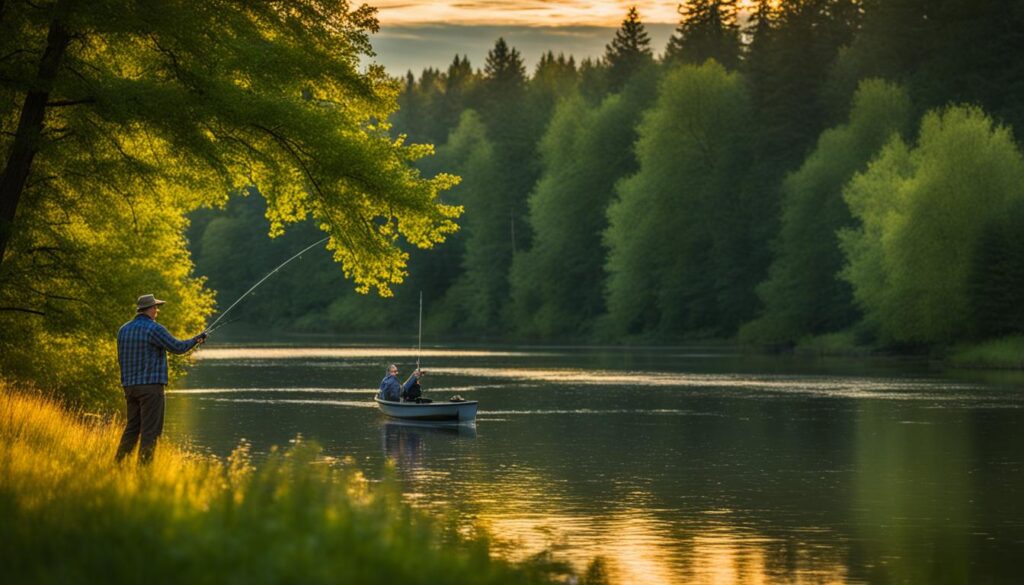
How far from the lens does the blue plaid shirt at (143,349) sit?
57.0 feet

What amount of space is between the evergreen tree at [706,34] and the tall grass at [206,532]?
105254 millimetres

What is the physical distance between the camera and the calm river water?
1983 centimetres

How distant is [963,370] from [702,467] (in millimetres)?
36339

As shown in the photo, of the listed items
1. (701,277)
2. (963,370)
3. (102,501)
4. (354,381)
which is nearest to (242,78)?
(102,501)

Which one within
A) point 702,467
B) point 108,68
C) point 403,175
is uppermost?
point 108,68

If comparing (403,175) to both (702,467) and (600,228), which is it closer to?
(702,467)

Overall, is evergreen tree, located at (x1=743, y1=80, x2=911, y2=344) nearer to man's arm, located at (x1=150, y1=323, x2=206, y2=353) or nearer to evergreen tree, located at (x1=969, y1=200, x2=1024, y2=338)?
evergreen tree, located at (x1=969, y1=200, x2=1024, y2=338)

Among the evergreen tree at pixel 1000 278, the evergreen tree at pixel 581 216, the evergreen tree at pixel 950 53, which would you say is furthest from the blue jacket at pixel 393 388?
the evergreen tree at pixel 581 216

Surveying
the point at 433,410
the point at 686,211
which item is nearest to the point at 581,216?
the point at 686,211

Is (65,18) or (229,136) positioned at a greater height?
(65,18)

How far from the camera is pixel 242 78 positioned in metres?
19.5

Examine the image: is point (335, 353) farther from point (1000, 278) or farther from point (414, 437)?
point (414, 437)

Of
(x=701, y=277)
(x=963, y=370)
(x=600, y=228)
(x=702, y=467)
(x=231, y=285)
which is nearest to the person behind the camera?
(x=702, y=467)

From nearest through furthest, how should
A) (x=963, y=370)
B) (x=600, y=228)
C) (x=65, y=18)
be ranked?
(x=65, y=18), (x=963, y=370), (x=600, y=228)
